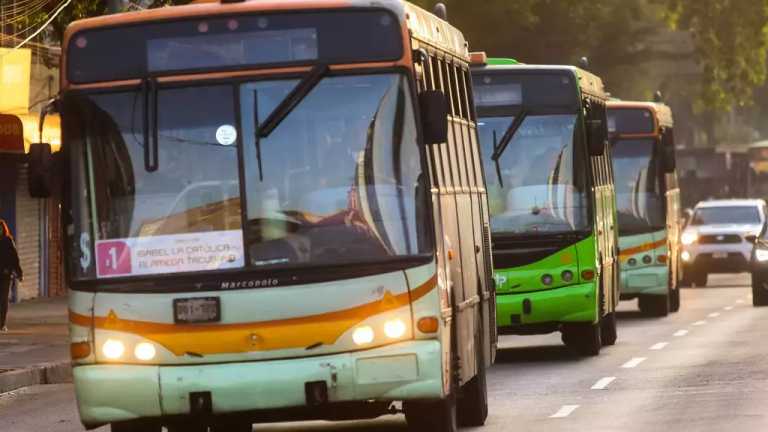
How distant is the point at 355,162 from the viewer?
1174 centimetres

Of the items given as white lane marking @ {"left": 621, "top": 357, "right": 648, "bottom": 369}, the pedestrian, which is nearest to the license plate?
white lane marking @ {"left": 621, "top": 357, "right": 648, "bottom": 369}

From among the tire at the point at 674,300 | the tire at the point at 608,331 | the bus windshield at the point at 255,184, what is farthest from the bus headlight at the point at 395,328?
the tire at the point at 674,300

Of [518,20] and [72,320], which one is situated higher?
[518,20]

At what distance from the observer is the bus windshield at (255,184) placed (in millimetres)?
11656

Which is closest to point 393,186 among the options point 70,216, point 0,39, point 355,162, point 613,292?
point 355,162

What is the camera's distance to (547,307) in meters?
21.6

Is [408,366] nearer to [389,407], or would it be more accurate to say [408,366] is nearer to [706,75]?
[389,407]

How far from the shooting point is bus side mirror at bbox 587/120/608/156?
70.7ft

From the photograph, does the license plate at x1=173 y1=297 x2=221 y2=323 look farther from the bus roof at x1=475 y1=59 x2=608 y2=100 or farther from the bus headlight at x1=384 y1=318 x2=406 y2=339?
the bus roof at x1=475 y1=59 x2=608 y2=100

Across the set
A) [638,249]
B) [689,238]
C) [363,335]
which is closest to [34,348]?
[638,249]

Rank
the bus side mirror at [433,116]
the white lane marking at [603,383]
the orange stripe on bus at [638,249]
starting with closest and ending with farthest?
the bus side mirror at [433,116] < the white lane marking at [603,383] < the orange stripe on bus at [638,249]

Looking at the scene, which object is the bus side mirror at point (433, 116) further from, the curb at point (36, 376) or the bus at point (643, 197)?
the bus at point (643, 197)

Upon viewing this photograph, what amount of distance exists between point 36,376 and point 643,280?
11564 mm

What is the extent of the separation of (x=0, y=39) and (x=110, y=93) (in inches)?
883
